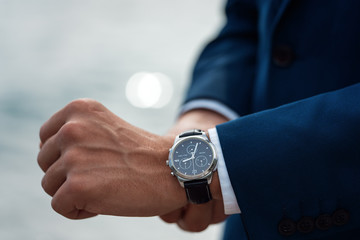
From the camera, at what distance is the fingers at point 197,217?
43.1 inches

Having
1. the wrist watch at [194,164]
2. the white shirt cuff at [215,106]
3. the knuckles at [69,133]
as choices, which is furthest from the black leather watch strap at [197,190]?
the white shirt cuff at [215,106]

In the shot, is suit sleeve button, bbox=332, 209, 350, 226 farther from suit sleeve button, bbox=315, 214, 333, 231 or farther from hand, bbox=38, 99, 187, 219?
hand, bbox=38, 99, 187, 219

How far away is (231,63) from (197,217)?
25.8 inches

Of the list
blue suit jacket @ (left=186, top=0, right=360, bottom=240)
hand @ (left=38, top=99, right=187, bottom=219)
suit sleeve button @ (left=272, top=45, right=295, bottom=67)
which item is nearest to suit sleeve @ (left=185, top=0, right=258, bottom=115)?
suit sleeve button @ (left=272, top=45, right=295, bottom=67)

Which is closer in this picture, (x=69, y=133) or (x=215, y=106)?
Result: (x=69, y=133)

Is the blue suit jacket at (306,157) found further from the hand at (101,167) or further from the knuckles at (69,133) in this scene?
the knuckles at (69,133)

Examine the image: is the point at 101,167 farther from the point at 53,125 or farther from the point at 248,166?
the point at 248,166

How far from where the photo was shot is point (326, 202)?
2.69 ft

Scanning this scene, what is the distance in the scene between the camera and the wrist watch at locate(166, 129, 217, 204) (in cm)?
91

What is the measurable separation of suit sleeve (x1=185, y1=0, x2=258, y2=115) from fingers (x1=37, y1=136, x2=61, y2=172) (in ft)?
2.02

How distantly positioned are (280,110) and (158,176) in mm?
338

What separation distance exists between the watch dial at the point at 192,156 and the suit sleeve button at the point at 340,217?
0.30 metres

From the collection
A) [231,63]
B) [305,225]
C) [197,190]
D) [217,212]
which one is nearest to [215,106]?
[231,63]

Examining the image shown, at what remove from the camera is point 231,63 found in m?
1.48
